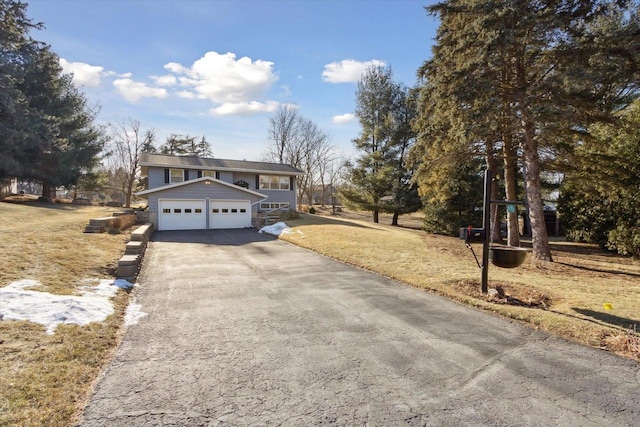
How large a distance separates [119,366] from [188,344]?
802 mm

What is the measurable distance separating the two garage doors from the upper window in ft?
16.9

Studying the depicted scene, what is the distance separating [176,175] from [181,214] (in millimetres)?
5620

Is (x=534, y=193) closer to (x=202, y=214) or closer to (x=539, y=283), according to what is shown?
(x=539, y=283)

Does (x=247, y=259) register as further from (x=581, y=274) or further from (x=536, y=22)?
(x=536, y=22)

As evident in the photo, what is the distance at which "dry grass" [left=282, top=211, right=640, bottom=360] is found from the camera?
16.3 ft

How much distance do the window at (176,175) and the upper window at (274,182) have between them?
6.04 m

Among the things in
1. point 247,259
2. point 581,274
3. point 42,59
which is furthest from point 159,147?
point 581,274

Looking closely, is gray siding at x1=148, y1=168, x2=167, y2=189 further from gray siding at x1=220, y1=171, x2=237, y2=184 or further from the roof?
gray siding at x1=220, y1=171, x2=237, y2=184

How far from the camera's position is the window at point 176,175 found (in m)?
24.4

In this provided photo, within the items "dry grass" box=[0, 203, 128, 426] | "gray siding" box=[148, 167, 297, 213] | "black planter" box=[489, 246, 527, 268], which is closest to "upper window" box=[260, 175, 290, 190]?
"gray siding" box=[148, 167, 297, 213]

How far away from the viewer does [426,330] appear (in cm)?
486

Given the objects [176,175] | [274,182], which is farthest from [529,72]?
[176,175]

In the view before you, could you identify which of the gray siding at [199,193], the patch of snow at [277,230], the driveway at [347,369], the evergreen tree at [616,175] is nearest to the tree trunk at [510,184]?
the evergreen tree at [616,175]

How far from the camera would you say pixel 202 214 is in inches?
817
